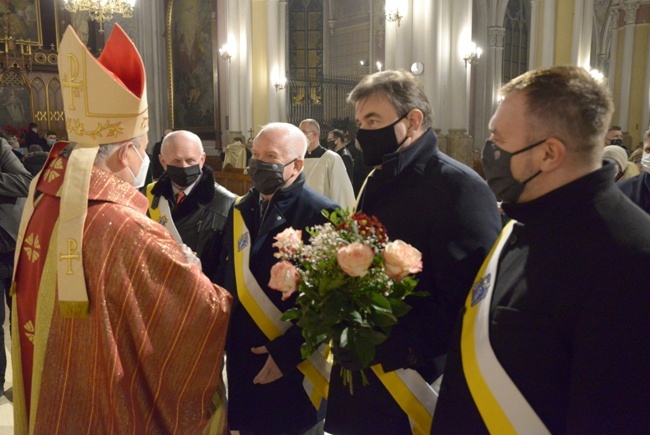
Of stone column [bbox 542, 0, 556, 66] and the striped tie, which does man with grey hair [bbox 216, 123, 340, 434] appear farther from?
stone column [bbox 542, 0, 556, 66]

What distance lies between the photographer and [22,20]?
59.3ft

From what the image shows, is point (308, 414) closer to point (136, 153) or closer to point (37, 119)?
point (136, 153)

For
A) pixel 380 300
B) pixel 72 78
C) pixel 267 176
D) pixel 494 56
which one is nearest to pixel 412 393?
pixel 380 300

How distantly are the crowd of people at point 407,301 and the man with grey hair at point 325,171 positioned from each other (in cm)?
363

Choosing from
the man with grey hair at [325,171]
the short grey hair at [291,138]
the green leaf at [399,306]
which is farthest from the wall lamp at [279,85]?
the green leaf at [399,306]

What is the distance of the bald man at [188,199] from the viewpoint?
3.29 metres

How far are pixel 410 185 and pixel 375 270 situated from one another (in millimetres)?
507

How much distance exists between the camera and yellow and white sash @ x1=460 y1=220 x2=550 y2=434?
1.44 metres

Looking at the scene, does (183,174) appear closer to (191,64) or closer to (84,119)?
(84,119)

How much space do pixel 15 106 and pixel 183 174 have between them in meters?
17.7

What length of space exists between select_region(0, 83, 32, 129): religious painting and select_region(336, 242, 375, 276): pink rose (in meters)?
19.4

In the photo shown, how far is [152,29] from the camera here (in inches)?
751

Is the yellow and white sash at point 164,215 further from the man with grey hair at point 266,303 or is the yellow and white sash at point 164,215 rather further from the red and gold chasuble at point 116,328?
the red and gold chasuble at point 116,328

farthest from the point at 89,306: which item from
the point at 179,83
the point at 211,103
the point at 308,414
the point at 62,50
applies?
the point at 179,83
